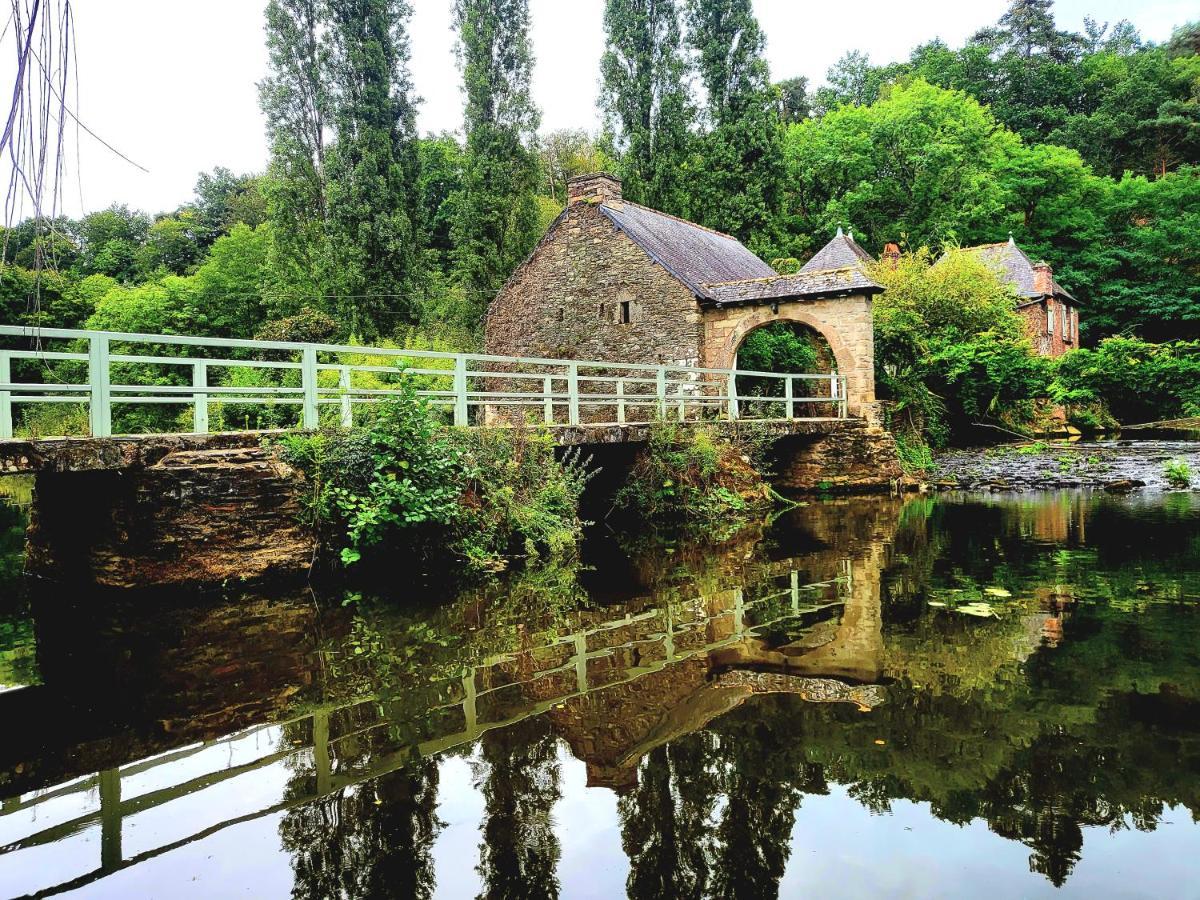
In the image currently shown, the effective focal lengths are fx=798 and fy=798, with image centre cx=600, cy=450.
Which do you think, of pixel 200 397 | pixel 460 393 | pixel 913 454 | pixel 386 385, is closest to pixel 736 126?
pixel 913 454

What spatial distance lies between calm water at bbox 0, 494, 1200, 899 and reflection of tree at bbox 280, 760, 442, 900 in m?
0.01

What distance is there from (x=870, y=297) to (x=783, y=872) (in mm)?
16729

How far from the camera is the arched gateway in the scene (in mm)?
18172

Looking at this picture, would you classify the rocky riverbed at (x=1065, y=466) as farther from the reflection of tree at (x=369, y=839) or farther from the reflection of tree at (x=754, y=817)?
the reflection of tree at (x=369, y=839)

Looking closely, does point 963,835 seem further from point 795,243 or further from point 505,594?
point 795,243

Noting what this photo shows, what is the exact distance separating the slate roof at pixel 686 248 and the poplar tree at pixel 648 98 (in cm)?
740

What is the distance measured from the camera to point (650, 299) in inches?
Answer: 794

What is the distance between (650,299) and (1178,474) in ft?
38.6

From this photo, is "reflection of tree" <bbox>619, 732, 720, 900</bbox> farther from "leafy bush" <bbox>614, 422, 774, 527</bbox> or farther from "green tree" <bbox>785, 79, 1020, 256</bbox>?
"green tree" <bbox>785, 79, 1020, 256</bbox>

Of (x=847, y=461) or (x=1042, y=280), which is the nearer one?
(x=847, y=461)

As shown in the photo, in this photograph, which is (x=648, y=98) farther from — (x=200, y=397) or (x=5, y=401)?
(x=5, y=401)

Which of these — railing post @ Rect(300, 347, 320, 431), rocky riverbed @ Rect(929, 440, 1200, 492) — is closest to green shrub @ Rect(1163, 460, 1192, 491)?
rocky riverbed @ Rect(929, 440, 1200, 492)

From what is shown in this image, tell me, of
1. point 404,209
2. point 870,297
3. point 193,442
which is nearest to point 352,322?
point 404,209

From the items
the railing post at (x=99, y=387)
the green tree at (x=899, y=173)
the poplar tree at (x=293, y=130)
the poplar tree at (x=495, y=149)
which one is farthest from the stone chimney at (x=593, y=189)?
the railing post at (x=99, y=387)
